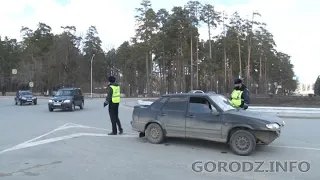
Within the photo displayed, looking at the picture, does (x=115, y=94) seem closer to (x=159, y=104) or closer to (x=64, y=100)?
(x=159, y=104)

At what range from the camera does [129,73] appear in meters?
101

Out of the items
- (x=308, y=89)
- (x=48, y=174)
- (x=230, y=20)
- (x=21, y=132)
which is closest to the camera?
(x=48, y=174)

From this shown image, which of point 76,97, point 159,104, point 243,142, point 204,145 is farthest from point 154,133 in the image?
point 76,97

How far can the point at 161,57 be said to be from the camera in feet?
284

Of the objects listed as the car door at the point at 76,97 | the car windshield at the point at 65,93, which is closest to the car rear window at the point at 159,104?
the car door at the point at 76,97

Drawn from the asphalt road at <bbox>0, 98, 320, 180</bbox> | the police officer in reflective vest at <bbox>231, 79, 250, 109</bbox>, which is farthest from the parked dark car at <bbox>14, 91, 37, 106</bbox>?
the police officer in reflective vest at <bbox>231, 79, 250, 109</bbox>

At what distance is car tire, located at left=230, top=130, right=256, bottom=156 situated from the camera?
9000 mm

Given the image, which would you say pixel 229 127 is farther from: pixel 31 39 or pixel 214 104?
pixel 31 39

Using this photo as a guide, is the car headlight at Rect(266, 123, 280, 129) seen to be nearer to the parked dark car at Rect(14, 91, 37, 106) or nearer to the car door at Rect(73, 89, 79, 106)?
the car door at Rect(73, 89, 79, 106)

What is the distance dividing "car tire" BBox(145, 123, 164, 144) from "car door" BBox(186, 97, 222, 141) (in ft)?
3.04

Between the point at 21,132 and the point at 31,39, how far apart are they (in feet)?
343

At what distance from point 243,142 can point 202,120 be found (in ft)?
4.08

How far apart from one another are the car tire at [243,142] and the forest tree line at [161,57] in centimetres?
6597

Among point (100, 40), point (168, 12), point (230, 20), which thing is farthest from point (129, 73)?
point (230, 20)
